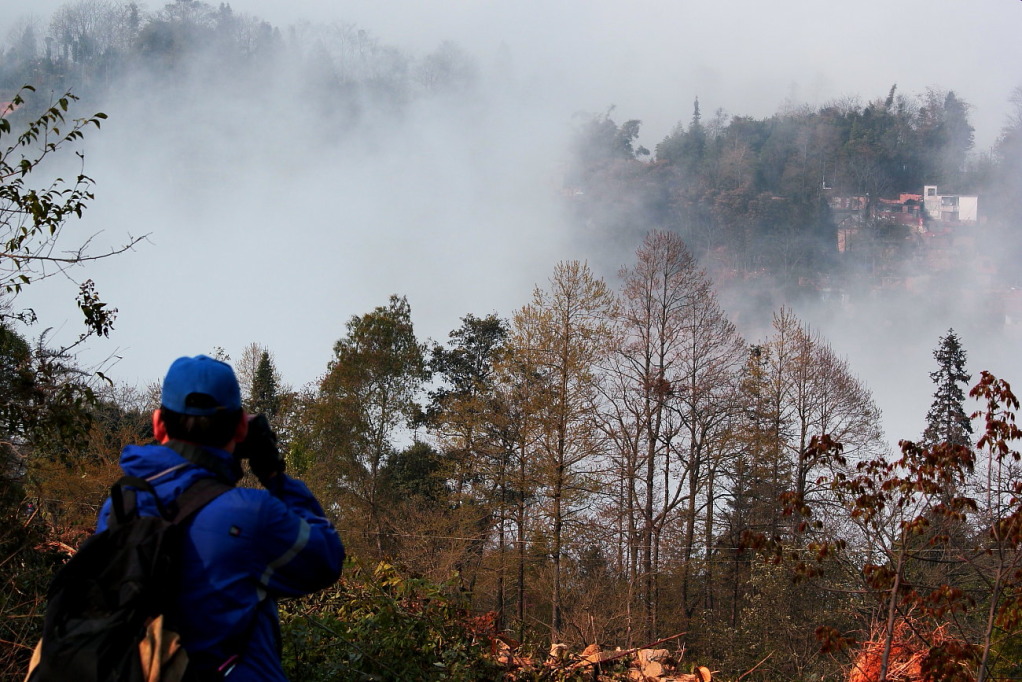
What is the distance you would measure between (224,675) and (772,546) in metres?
5.54

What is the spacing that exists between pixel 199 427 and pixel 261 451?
0.20m

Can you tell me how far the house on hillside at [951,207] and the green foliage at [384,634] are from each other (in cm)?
10683

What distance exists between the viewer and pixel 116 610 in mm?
2180

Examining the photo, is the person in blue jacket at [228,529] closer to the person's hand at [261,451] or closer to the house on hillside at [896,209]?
the person's hand at [261,451]

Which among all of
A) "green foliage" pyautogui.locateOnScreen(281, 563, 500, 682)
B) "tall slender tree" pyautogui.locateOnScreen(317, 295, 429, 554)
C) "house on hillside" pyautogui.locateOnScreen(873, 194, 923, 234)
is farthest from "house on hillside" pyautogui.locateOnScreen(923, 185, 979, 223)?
"green foliage" pyautogui.locateOnScreen(281, 563, 500, 682)

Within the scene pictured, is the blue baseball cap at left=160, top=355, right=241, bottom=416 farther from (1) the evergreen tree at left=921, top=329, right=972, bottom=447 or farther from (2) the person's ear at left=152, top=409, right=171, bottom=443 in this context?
(1) the evergreen tree at left=921, top=329, right=972, bottom=447

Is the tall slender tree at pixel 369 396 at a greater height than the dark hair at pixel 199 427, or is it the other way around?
the tall slender tree at pixel 369 396

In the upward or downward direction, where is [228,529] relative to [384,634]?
upward

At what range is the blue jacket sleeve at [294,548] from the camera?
7.70 ft

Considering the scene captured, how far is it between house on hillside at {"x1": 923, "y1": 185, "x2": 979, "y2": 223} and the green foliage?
106829 millimetres

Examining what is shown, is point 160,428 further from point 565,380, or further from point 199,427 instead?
point 565,380

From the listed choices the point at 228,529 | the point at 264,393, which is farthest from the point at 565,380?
the point at 228,529

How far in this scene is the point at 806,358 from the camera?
35.3 meters

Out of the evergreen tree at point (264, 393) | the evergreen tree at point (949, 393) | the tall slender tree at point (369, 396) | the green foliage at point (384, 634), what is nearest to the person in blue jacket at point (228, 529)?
the green foliage at point (384, 634)
